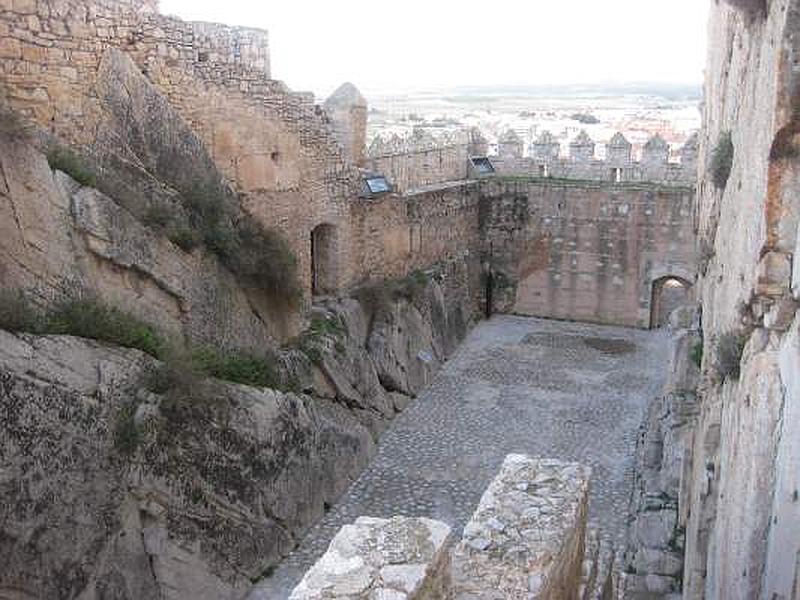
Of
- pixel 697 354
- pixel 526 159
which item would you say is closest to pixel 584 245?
pixel 526 159

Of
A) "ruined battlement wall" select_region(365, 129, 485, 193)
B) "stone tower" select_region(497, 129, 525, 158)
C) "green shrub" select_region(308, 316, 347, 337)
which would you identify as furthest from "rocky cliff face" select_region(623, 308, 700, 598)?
"stone tower" select_region(497, 129, 525, 158)

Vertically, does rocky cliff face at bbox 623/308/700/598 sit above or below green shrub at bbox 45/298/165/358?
below

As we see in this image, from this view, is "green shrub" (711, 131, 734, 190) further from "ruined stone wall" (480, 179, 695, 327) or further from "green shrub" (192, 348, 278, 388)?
"ruined stone wall" (480, 179, 695, 327)

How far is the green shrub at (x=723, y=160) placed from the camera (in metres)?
8.51

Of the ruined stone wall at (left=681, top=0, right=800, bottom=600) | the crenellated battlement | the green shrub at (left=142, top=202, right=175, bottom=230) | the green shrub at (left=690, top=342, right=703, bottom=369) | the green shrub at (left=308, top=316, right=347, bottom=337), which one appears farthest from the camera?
the crenellated battlement

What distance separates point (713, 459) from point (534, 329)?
11.2 meters

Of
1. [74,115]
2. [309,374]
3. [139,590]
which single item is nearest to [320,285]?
[309,374]

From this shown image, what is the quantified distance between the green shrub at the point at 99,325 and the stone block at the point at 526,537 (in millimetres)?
4497

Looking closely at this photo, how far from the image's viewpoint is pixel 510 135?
19797 mm

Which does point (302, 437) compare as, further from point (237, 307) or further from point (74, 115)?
point (74, 115)

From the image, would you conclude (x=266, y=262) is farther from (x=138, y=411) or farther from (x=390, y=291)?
(x=390, y=291)

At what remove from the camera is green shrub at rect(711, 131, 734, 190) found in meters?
8.51

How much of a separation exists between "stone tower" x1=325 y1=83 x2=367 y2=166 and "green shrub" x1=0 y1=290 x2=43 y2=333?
26.3 ft

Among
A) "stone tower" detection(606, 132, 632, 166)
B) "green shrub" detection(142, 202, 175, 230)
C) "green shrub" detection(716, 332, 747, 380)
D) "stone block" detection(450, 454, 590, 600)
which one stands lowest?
"stone block" detection(450, 454, 590, 600)
